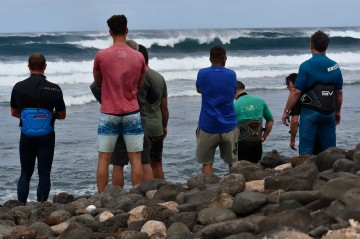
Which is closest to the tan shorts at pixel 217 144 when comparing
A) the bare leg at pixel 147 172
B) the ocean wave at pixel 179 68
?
the bare leg at pixel 147 172

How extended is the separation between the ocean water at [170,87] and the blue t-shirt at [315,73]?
3094mm

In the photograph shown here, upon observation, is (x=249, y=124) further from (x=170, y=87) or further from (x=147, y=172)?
(x=170, y=87)

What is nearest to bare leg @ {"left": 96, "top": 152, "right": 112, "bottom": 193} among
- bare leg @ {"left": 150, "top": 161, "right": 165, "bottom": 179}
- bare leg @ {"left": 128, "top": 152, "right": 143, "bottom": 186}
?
bare leg @ {"left": 128, "top": 152, "right": 143, "bottom": 186}

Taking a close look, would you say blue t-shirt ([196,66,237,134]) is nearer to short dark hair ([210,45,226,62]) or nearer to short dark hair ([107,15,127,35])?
short dark hair ([210,45,226,62])

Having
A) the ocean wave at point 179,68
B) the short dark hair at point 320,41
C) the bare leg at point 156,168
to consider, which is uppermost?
the short dark hair at point 320,41

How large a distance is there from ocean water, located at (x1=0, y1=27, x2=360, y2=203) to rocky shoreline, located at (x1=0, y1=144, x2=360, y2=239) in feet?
8.94

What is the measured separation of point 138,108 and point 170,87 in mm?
16674

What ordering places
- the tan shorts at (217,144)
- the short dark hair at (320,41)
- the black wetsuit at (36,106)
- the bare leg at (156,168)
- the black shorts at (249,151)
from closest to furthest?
1. the short dark hair at (320,41)
2. the black wetsuit at (36,106)
3. the tan shorts at (217,144)
4. the bare leg at (156,168)
5. the black shorts at (249,151)

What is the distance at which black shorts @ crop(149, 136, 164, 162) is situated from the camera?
8.01 meters

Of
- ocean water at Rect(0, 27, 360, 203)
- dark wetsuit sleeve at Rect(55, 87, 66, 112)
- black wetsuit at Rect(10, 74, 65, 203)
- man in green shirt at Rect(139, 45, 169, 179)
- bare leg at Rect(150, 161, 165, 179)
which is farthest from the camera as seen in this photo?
ocean water at Rect(0, 27, 360, 203)

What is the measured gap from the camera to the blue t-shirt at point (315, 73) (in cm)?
723

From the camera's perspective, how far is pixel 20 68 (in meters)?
32.1

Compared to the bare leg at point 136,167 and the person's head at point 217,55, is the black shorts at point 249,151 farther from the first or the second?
the bare leg at point 136,167

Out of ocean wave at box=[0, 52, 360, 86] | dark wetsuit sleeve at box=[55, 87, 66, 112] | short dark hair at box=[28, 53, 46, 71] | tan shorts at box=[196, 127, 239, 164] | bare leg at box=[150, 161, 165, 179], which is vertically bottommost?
ocean wave at box=[0, 52, 360, 86]
